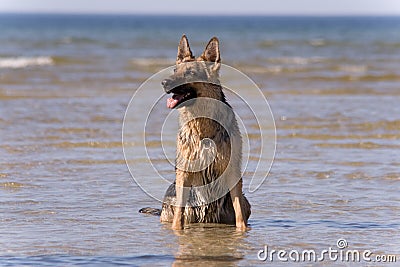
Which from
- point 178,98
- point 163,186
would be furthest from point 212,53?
point 163,186

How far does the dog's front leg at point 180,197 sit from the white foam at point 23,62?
2011 centimetres

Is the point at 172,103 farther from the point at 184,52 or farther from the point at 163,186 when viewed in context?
the point at 163,186

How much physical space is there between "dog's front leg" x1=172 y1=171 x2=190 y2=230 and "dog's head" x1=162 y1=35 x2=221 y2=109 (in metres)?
0.70

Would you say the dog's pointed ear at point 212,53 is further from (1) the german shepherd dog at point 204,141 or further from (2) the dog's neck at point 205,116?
(2) the dog's neck at point 205,116

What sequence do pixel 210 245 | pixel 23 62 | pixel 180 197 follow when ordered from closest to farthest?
pixel 210 245 < pixel 180 197 < pixel 23 62

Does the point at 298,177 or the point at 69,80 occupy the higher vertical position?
the point at 69,80

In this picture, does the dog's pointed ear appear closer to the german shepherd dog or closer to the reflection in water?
the german shepherd dog

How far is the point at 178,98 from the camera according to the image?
705cm

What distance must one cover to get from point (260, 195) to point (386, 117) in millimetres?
6389

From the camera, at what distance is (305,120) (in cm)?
1404

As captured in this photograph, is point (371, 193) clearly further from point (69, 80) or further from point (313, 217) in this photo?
point (69, 80)

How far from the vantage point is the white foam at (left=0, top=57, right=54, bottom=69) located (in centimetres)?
2723

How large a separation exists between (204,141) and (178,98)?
1.57 ft

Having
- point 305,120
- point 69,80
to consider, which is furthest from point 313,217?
point 69,80
